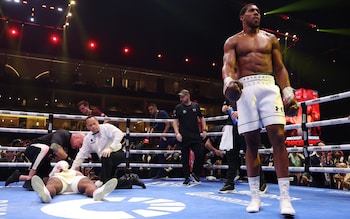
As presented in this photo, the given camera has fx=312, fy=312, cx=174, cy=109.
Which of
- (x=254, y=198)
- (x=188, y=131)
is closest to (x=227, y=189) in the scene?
(x=254, y=198)

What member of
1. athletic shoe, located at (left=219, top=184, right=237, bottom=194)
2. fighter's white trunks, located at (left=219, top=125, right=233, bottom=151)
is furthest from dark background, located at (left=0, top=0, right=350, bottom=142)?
athletic shoe, located at (left=219, top=184, right=237, bottom=194)

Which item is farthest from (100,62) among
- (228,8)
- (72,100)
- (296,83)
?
(296,83)

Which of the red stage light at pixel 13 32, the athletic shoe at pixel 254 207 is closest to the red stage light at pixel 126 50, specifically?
the red stage light at pixel 13 32

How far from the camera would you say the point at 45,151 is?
11.9 feet

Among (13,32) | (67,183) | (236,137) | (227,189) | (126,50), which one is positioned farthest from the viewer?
(126,50)

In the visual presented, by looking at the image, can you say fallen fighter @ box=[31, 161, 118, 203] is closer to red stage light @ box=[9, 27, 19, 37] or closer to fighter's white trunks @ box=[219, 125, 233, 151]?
fighter's white trunks @ box=[219, 125, 233, 151]

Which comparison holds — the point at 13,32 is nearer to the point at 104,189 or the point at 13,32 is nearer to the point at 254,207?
the point at 104,189

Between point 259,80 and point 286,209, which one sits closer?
point 286,209

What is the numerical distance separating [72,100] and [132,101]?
10.6 ft

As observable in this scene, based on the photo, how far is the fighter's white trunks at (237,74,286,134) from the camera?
2211mm

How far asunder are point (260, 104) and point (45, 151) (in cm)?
259

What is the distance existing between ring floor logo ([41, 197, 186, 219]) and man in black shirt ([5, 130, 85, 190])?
1180mm

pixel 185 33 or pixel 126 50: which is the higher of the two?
pixel 126 50

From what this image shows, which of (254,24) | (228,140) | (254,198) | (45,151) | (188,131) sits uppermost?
(254,24)
